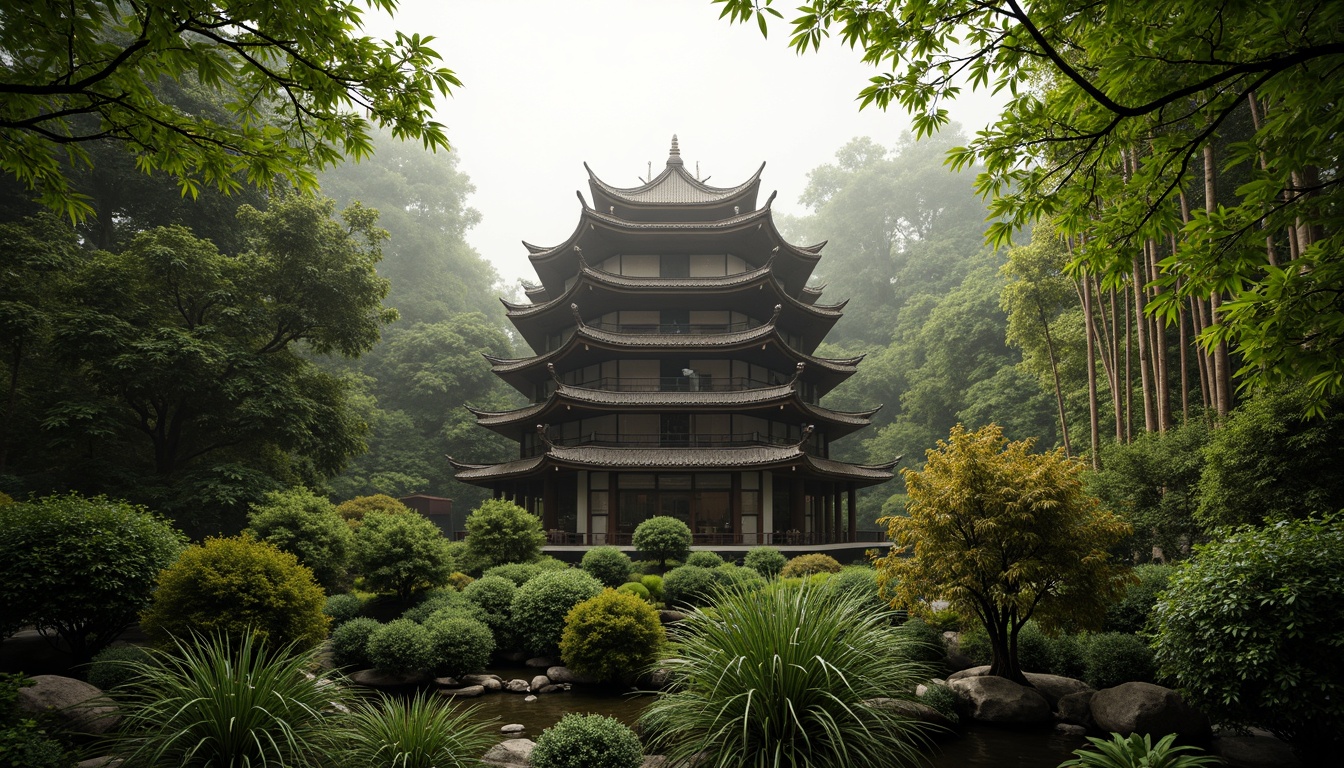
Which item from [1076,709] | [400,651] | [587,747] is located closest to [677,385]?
[400,651]

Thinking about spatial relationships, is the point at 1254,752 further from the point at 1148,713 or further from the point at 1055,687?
the point at 1055,687

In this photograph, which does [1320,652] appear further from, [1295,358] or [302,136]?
[302,136]

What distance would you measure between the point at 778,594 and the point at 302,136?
531 cm

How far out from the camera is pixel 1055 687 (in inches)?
400

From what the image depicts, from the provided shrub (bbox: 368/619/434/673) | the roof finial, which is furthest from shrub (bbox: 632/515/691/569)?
the roof finial

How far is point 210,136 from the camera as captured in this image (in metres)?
5.02

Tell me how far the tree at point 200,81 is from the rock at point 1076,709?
1091cm

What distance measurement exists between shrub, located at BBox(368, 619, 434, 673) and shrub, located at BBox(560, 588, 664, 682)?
2.41m

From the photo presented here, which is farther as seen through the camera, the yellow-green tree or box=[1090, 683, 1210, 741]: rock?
the yellow-green tree

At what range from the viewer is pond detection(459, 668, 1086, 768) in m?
8.06

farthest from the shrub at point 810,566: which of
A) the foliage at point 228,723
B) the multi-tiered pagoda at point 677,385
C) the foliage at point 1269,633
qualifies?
the foliage at point 228,723

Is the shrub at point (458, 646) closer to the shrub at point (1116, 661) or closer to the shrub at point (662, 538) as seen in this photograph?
the shrub at point (662, 538)

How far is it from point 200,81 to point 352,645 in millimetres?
10645

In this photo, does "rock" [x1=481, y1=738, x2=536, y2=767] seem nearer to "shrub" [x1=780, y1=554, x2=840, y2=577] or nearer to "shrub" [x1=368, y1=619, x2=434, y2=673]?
"shrub" [x1=368, y1=619, x2=434, y2=673]
